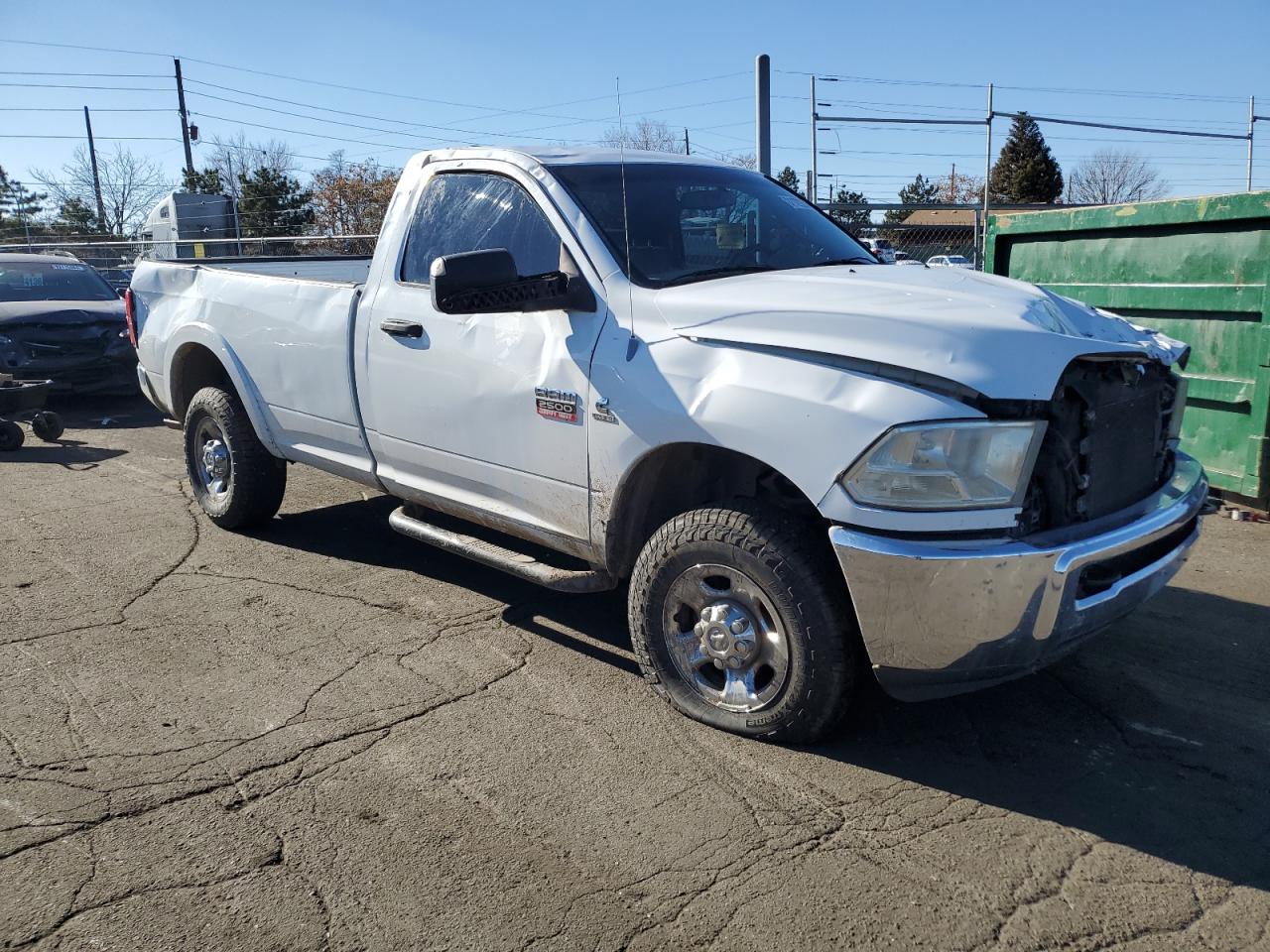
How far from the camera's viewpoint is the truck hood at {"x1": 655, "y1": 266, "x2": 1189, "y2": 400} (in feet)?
9.85

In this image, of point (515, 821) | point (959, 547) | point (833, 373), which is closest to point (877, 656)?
point (959, 547)

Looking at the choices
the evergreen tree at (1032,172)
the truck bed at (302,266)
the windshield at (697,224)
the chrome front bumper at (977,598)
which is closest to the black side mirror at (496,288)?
the windshield at (697,224)

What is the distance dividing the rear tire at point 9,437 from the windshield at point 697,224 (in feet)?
21.5

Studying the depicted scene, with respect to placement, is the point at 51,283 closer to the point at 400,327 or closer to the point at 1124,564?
the point at 400,327

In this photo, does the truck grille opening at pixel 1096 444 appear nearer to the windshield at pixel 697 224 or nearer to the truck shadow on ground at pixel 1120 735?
the truck shadow on ground at pixel 1120 735

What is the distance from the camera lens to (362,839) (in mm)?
3008

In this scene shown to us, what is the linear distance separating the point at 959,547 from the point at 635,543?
1303 millimetres

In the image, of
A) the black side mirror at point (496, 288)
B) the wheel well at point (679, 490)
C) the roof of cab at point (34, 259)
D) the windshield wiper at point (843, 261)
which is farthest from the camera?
the roof of cab at point (34, 259)

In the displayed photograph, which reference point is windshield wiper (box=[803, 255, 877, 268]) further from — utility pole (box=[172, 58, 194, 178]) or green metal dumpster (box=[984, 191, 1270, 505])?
utility pole (box=[172, 58, 194, 178])

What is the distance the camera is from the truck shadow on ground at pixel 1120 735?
3080mm

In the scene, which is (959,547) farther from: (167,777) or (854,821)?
(167,777)

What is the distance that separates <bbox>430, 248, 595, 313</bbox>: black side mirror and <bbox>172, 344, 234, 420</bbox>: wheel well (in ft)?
9.45

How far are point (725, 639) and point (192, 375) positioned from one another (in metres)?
4.19

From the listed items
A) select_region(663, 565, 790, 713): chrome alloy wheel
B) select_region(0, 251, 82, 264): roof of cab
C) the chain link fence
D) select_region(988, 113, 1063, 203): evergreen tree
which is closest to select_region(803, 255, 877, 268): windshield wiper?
select_region(663, 565, 790, 713): chrome alloy wheel
